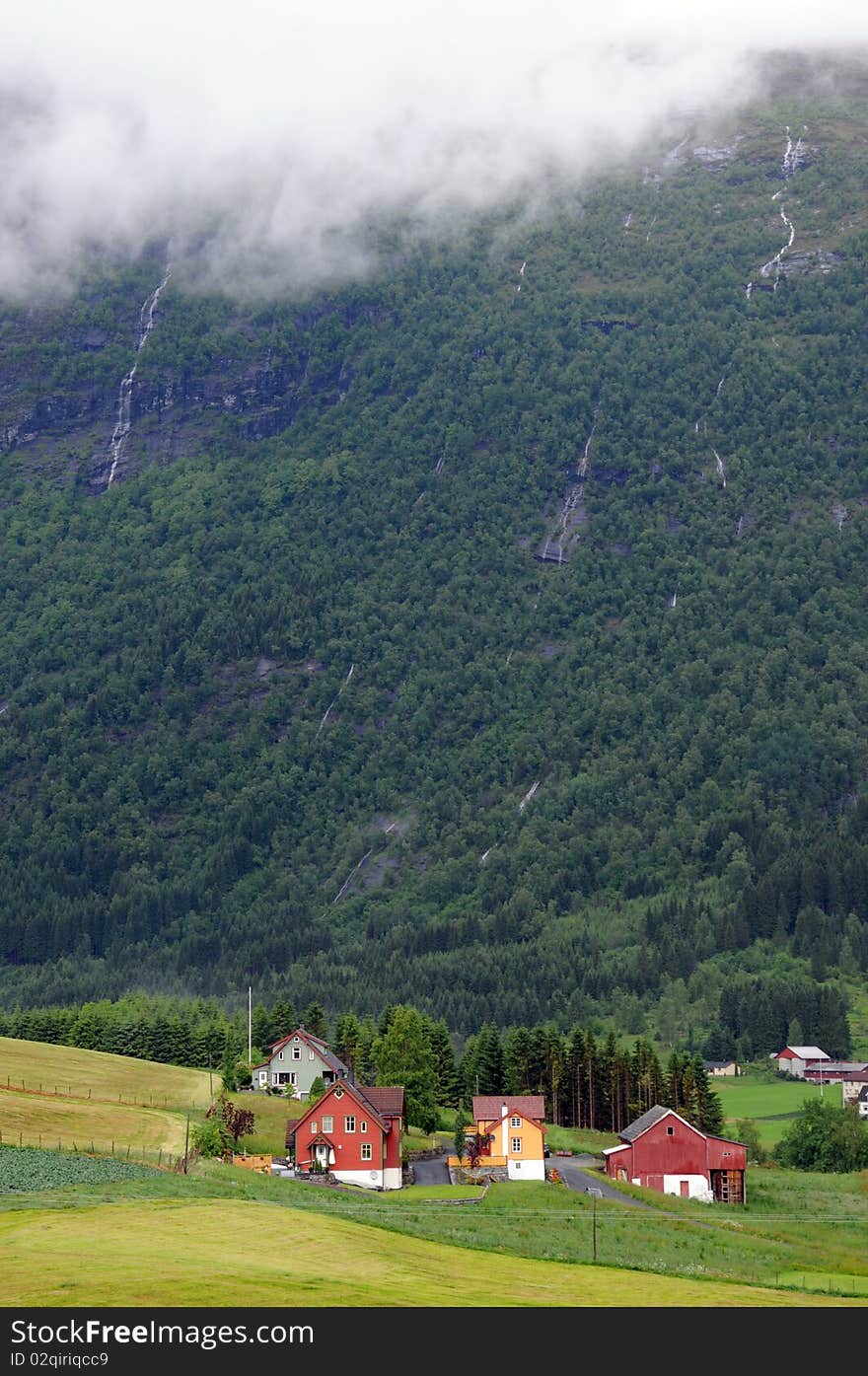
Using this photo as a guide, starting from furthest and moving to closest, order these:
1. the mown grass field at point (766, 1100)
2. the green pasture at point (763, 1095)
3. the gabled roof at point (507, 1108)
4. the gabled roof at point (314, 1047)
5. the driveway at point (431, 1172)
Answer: the green pasture at point (763, 1095) → the mown grass field at point (766, 1100) → the gabled roof at point (314, 1047) → the gabled roof at point (507, 1108) → the driveway at point (431, 1172)

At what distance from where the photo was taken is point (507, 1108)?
116688mm

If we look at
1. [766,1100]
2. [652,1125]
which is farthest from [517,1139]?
[766,1100]

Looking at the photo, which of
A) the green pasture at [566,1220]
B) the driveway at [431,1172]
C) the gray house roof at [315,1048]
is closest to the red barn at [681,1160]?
the green pasture at [566,1220]

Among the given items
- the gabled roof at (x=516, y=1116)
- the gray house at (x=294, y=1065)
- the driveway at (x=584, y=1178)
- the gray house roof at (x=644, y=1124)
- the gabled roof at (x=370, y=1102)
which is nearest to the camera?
the driveway at (x=584, y=1178)

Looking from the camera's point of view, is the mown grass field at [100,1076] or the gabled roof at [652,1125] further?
the mown grass field at [100,1076]

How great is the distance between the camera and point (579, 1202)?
320ft

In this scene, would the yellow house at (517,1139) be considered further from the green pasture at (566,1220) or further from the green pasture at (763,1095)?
the green pasture at (763,1095)

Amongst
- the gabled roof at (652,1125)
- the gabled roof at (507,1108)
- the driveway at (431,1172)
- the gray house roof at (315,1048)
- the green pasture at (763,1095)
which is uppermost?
the gray house roof at (315,1048)

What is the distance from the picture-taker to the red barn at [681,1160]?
111688 millimetres

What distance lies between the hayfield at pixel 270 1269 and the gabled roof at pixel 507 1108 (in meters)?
40.2

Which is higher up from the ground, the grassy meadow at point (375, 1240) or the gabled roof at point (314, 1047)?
the gabled roof at point (314, 1047)

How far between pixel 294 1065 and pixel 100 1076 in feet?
54.0
